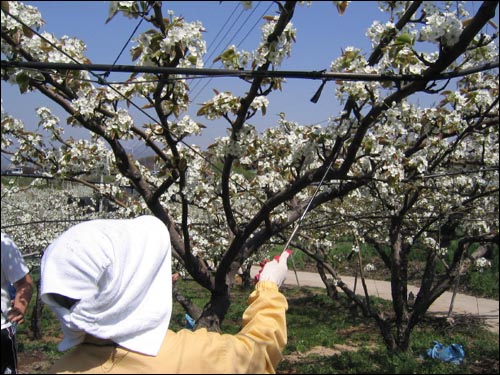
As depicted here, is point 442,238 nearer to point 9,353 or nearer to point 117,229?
point 9,353

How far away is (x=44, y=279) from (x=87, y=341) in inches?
7.2

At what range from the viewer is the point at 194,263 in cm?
376

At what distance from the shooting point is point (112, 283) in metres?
1.02

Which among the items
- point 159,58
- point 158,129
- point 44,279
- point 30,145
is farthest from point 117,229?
point 30,145

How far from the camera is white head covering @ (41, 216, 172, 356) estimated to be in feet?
3.30

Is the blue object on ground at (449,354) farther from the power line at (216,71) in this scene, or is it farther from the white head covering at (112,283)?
the white head covering at (112,283)

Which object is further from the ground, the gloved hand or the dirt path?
the gloved hand

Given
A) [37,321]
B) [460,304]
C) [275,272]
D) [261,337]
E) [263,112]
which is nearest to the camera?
[261,337]

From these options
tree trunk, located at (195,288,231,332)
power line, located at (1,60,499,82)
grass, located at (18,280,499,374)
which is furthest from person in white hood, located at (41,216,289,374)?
grass, located at (18,280,499,374)

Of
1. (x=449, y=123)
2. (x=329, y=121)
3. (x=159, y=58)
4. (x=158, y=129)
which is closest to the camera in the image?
(x=159, y=58)

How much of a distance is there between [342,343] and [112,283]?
776cm

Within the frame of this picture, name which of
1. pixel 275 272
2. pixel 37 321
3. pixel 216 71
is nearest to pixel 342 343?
pixel 37 321

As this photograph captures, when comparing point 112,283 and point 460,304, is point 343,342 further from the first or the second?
point 112,283

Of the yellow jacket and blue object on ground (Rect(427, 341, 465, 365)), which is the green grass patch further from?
the yellow jacket
